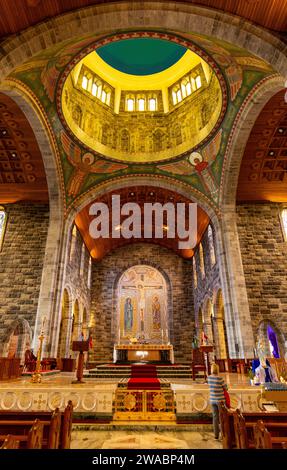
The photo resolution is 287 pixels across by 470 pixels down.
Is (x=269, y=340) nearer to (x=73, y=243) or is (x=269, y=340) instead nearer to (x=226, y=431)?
(x=226, y=431)

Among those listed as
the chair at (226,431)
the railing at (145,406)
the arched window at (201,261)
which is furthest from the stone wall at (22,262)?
the chair at (226,431)

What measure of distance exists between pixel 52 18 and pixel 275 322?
1233 cm

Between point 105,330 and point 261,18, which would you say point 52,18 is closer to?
point 261,18

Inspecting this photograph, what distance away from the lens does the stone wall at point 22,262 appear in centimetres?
1183

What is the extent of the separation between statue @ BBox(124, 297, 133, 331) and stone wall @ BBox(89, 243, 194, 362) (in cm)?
86

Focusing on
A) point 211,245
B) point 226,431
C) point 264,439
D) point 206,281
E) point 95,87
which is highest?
point 95,87

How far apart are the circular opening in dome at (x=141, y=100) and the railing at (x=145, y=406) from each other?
1001cm

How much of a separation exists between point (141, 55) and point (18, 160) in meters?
8.03

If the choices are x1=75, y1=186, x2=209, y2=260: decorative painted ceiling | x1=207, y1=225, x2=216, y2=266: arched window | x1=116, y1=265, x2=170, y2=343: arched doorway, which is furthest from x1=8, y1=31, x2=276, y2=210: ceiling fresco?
x1=116, y1=265, x2=170, y2=343: arched doorway

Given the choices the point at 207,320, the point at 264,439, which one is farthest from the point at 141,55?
the point at 264,439

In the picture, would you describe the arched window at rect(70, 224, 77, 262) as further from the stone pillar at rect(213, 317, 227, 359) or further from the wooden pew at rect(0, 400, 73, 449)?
the wooden pew at rect(0, 400, 73, 449)

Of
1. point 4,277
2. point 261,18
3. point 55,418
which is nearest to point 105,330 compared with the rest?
point 4,277

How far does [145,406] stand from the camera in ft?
19.0

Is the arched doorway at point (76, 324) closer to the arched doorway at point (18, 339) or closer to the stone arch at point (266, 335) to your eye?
the arched doorway at point (18, 339)
